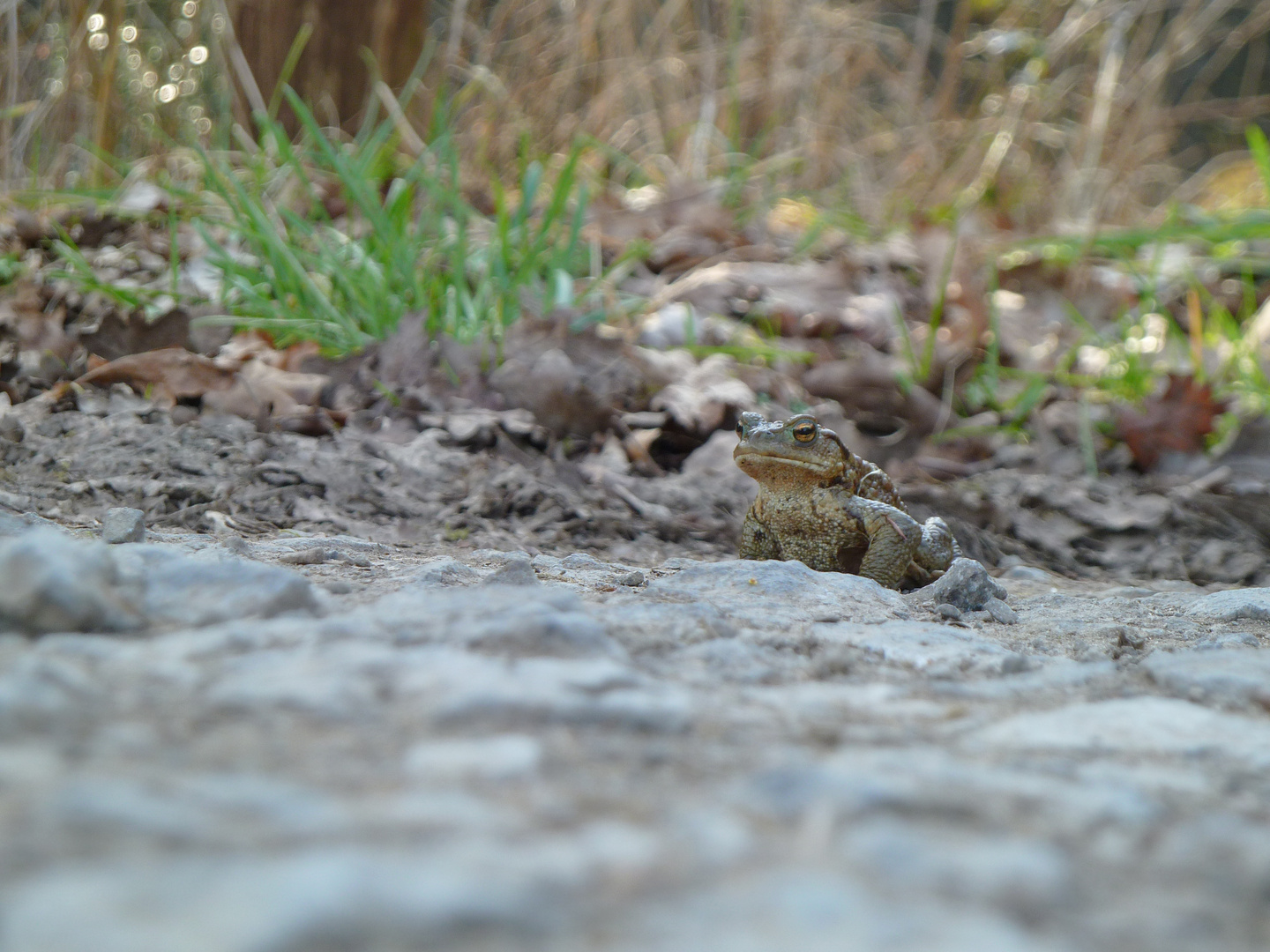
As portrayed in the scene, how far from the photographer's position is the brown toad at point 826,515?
2314 millimetres

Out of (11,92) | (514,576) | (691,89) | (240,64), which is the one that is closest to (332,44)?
(240,64)

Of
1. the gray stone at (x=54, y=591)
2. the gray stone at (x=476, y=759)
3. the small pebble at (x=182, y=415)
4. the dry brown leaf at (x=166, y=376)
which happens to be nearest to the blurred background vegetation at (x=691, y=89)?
the dry brown leaf at (x=166, y=376)

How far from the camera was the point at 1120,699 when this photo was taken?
1.29 m

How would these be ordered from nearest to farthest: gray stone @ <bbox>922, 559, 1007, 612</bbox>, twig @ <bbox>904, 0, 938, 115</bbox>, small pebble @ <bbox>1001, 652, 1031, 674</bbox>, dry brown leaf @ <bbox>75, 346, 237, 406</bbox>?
1. small pebble @ <bbox>1001, 652, 1031, 674</bbox>
2. gray stone @ <bbox>922, 559, 1007, 612</bbox>
3. dry brown leaf @ <bbox>75, 346, 237, 406</bbox>
4. twig @ <bbox>904, 0, 938, 115</bbox>

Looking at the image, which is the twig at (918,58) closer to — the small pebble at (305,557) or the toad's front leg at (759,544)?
the toad's front leg at (759,544)

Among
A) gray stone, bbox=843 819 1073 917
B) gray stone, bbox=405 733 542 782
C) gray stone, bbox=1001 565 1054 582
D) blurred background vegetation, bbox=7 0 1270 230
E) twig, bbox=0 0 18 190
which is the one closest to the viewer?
gray stone, bbox=843 819 1073 917

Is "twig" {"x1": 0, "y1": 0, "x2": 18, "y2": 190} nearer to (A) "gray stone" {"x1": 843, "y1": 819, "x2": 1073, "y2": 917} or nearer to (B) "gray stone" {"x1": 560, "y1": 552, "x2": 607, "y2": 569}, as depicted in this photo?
(B) "gray stone" {"x1": 560, "y1": 552, "x2": 607, "y2": 569}

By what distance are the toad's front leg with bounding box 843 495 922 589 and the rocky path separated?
705 millimetres

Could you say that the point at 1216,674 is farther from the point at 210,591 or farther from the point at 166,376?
the point at 166,376

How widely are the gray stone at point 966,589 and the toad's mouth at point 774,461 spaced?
0.48 meters

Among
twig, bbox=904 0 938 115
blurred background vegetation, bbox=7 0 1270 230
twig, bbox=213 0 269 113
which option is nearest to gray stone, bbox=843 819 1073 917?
twig, bbox=213 0 269 113

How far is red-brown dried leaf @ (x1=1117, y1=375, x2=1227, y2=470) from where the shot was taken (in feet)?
12.2

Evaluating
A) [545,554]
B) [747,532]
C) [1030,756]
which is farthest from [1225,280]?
[1030,756]

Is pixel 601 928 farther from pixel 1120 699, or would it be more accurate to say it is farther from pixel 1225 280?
pixel 1225 280
